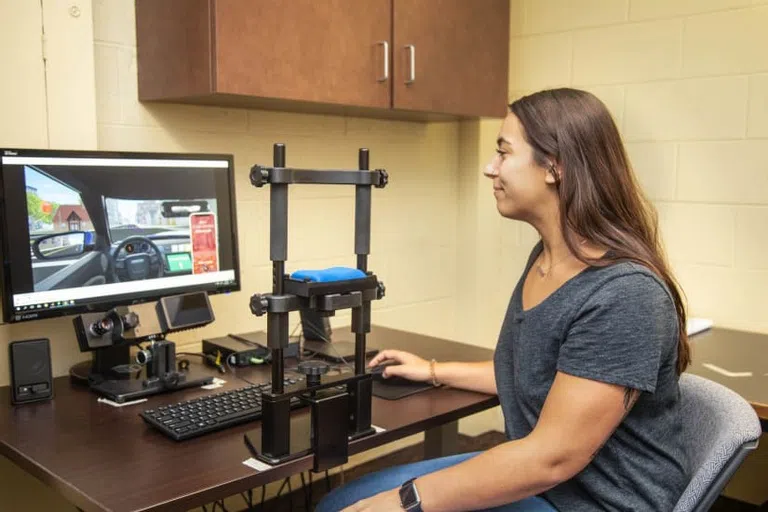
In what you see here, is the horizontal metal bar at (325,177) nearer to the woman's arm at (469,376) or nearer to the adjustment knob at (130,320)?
the woman's arm at (469,376)

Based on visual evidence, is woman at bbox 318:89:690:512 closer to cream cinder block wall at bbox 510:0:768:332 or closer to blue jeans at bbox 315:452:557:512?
blue jeans at bbox 315:452:557:512

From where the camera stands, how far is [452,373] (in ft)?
5.79

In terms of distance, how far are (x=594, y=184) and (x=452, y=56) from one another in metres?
1.28

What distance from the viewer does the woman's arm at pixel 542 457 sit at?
1.24 meters

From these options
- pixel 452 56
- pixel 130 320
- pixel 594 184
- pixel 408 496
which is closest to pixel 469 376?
pixel 408 496

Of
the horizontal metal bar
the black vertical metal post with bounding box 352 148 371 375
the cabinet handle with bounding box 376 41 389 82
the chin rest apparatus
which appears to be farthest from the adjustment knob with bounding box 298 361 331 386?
the cabinet handle with bounding box 376 41 389 82

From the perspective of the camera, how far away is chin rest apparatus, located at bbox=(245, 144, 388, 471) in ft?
4.12

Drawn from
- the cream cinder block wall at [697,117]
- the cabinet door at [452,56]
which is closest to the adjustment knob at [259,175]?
the cabinet door at [452,56]

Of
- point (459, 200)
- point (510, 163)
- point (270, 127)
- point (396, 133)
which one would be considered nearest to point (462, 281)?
point (459, 200)

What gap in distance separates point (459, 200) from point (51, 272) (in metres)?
1.88

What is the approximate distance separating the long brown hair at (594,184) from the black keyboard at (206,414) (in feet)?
2.11

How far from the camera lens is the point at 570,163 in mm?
1369

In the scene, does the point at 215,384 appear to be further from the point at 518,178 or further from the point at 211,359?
the point at 518,178

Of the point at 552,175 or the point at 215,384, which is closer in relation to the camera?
the point at 552,175
